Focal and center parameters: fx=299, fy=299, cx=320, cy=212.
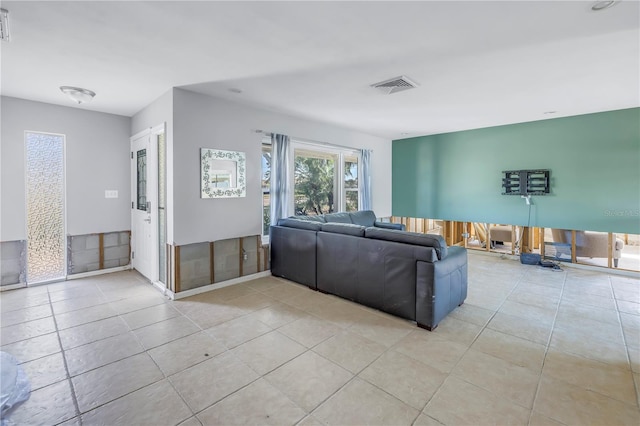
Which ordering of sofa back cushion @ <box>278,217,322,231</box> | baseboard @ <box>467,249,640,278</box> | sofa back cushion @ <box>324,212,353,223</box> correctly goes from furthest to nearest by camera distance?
sofa back cushion @ <box>324,212,353,223</box> < baseboard @ <box>467,249,640,278</box> < sofa back cushion @ <box>278,217,322,231</box>

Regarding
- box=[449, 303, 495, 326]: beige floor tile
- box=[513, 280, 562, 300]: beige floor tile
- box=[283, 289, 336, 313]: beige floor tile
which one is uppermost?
box=[513, 280, 562, 300]: beige floor tile

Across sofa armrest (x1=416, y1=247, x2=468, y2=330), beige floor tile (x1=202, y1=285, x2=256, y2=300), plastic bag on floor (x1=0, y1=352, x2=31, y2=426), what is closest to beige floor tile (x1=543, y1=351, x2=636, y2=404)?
sofa armrest (x1=416, y1=247, x2=468, y2=330)

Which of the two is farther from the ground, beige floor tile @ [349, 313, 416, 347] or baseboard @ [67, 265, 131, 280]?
baseboard @ [67, 265, 131, 280]

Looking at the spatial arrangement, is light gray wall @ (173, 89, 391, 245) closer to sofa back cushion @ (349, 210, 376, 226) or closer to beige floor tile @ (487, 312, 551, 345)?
sofa back cushion @ (349, 210, 376, 226)

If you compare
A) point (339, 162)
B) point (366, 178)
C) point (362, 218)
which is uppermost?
point (339, 162)

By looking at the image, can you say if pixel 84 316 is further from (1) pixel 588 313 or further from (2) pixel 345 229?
(1) pixel 588 313

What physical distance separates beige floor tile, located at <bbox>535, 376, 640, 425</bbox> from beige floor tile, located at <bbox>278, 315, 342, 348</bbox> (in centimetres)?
165

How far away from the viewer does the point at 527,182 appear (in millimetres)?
5562

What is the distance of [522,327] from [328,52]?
10.8ft

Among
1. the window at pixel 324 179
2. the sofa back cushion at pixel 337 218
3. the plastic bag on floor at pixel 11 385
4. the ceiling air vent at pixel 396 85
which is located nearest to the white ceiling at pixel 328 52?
the ceiling air vent at pixel 396 85

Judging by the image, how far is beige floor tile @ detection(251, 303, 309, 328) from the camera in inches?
Result: 124

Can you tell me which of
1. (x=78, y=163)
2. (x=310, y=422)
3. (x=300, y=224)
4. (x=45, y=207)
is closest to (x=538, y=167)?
(x=300, y=224)

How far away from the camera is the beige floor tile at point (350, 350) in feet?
7.95

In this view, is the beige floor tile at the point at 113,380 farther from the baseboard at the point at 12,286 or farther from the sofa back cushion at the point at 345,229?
the baseboard at the point at 12,286
